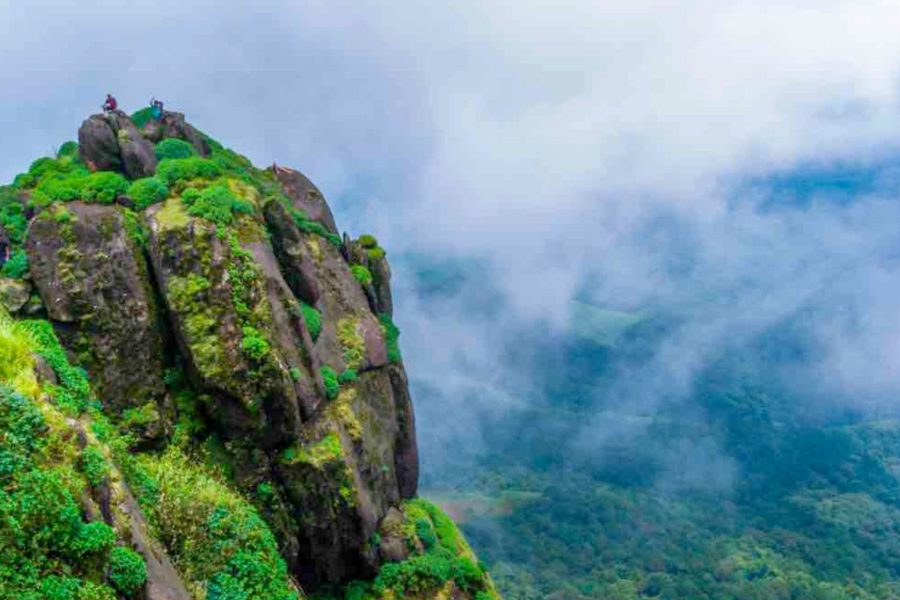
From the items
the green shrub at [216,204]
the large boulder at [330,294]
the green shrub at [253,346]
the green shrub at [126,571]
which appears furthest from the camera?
the large boulder at [330,294]

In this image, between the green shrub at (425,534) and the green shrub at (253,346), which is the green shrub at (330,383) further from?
the green shrub at (425,534)

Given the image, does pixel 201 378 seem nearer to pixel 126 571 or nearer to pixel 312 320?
pixel 312 320

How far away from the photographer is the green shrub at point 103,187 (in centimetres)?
2581

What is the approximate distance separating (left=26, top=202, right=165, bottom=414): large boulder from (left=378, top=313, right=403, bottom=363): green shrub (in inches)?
484

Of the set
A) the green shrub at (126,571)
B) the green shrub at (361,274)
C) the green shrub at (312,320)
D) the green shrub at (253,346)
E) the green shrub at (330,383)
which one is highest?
the green shrub at (361,274)

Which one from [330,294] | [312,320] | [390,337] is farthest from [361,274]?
[312,320]

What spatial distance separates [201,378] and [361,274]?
40.1 feet

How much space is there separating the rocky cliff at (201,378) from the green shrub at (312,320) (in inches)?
3.6

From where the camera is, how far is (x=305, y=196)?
121ft

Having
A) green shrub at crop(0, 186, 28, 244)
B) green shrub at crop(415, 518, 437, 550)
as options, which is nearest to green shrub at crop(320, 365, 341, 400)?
green shrub at crop(415, 518, 437, 550)

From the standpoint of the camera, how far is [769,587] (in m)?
132

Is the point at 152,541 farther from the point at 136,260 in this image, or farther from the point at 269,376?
the point at 136,260

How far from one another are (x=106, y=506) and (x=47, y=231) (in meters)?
12.5

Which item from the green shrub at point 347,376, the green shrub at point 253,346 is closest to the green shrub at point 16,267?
the green shrub at point 253,346
